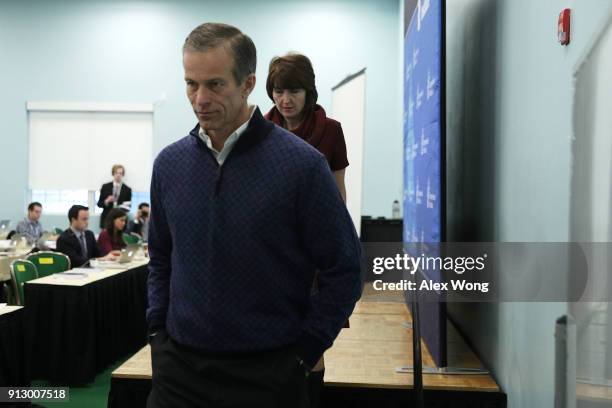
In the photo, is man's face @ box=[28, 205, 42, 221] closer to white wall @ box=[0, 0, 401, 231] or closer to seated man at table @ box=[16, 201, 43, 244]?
seated man at table @ box=[16, 201, 43, 244]

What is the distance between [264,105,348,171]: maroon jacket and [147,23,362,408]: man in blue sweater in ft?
2.31

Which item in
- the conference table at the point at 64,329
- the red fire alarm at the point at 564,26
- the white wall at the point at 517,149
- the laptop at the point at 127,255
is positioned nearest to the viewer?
the red fire alarm at the point at 564,26

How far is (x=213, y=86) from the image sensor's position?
4.59 ft

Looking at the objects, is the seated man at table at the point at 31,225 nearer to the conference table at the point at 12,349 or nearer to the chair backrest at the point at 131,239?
the chair backrest at the point at 131,239

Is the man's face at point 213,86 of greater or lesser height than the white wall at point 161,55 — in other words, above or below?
below

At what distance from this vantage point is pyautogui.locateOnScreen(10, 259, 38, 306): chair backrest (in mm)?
4641

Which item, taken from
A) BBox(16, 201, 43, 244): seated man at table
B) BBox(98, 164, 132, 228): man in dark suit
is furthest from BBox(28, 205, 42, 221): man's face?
BBox(98, 164, 132, 228): man in dark suit

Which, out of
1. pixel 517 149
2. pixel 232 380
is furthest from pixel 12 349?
pixel 517 149

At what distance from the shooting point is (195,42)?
1.40 metres

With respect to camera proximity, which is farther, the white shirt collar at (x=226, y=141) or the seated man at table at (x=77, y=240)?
the seated man at table at (x=77, y=240)

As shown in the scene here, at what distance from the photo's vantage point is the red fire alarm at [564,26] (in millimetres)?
1805

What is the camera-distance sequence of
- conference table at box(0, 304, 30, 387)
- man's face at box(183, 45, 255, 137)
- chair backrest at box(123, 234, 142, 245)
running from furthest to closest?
chair backrest at box(123, 234, 142, 245)
conference table at box(0, 304, 30, 387)
man's face at box(183, 45, 255, 137)

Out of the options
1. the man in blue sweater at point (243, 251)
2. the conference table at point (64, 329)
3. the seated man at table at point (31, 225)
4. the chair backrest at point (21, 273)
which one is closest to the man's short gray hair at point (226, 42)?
the man in blue sweater at point (243, 251)

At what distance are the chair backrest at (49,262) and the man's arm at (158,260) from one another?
3909mm
